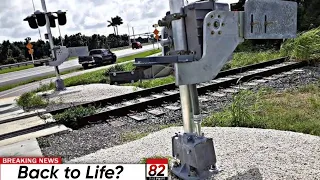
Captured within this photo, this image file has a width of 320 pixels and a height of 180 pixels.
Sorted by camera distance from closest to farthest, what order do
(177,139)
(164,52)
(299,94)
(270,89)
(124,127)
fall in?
(164,52)
(177,139)
(124,127)
(299,94)
(270,89)

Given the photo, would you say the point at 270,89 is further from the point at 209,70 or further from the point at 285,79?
the point at 209,70

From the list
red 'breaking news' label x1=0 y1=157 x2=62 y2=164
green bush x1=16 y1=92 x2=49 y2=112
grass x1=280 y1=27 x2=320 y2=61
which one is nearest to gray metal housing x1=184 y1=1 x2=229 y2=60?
red 'breaking news' label x1=0 y1=157 x2=62 y2=164

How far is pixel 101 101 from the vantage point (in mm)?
8492

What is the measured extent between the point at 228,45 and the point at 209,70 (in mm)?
251

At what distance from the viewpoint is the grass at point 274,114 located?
4730mm

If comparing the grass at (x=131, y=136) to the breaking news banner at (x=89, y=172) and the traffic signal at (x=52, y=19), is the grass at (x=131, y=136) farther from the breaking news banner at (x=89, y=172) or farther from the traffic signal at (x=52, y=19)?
the traffic signal at (x=52, y=19)

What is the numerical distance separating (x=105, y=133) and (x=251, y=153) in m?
3.14

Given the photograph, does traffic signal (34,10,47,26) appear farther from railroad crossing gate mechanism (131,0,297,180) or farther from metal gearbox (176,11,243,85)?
metal gearbox (176,11,243,85)

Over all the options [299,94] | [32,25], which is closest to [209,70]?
[299,94]

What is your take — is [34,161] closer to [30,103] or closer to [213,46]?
[213,46]

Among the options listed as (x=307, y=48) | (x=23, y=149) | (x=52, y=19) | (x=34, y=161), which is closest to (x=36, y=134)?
(x=23, y=149)

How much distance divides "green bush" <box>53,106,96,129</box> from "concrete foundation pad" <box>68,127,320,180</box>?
8.31ft

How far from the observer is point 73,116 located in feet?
22.7

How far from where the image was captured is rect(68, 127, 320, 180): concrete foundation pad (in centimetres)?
311
